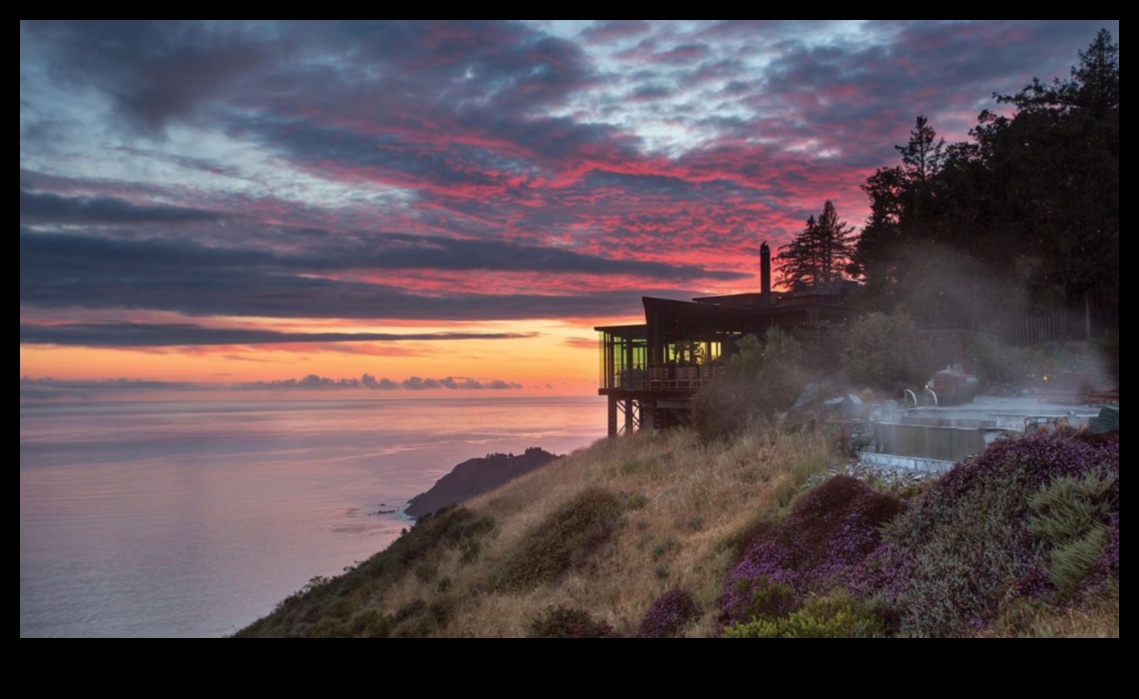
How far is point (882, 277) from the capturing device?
3075cm

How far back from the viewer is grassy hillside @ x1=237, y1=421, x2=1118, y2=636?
6.32 metres

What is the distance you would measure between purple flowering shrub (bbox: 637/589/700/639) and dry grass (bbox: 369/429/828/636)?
0.66 ft

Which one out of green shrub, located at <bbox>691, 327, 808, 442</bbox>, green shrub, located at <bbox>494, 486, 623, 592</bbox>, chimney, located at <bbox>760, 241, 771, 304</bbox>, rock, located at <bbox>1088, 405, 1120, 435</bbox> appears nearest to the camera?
rock, located at <bbox>1088, 405, 1120, 435</bbox>

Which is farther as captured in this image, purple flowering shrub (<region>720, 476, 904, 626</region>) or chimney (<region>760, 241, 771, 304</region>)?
chimney (<region>760, 241, 771, 304</region>)

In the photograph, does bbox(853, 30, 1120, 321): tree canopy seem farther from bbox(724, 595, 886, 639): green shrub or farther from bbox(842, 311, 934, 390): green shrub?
bbox(724, 595, 886, 639): green shrub

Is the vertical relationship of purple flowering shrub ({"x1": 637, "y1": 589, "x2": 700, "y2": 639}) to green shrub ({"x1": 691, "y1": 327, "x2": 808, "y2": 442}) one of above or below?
below

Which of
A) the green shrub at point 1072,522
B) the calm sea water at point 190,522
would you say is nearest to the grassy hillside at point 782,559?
the green shrub at point 1072,522

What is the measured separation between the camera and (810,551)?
8602 millimetres

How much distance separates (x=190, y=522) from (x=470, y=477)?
19016mm

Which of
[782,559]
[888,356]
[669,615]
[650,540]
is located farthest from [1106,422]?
[888,356]

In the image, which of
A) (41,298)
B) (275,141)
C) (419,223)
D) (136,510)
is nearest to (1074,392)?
(419,223)

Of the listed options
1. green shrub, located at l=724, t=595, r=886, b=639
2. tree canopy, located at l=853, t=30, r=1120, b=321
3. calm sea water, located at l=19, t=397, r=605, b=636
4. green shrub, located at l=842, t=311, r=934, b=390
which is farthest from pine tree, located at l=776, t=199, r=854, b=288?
green shrub, located at l=724, t=595, r=886, b=639

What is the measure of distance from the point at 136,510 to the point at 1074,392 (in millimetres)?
54710
